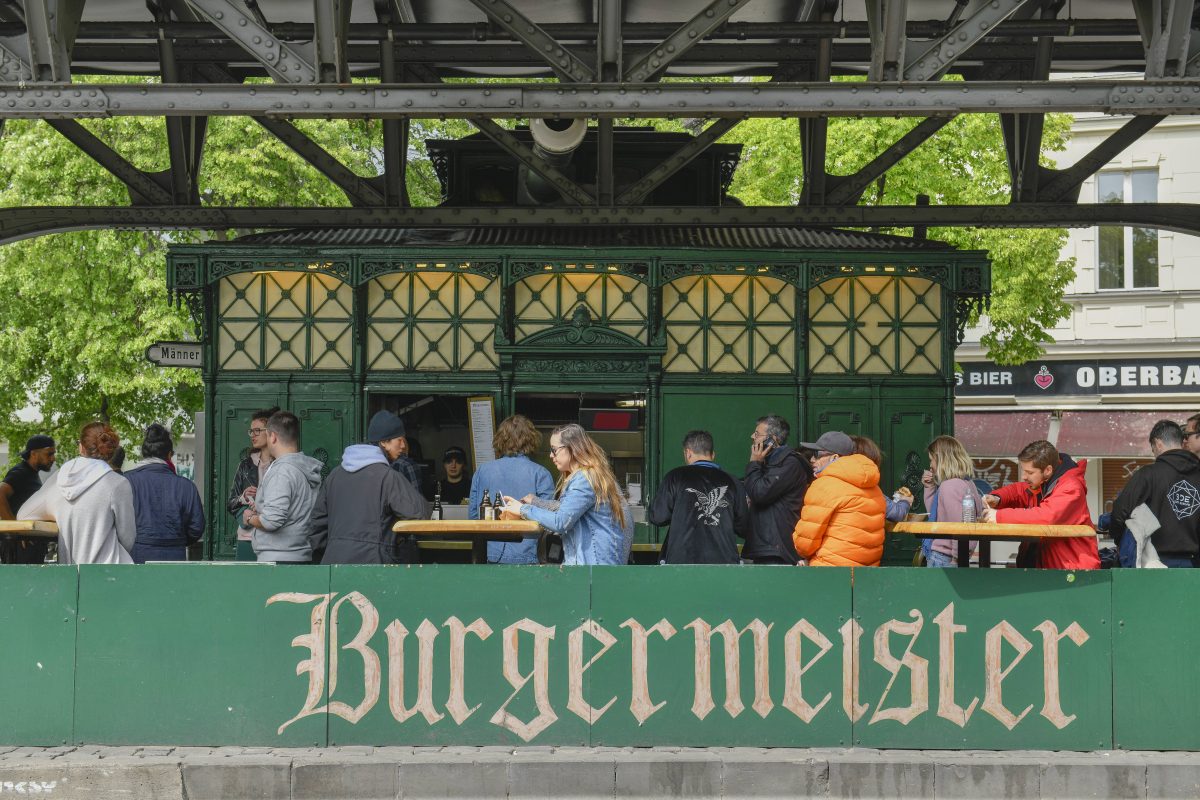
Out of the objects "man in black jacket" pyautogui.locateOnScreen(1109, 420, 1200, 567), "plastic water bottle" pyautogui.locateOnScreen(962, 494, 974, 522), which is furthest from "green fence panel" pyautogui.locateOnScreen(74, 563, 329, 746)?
"man in black jacket" pyautogui.locateOnScreen(1109, 420, 1200, 567)

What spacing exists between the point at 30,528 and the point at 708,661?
4.46 m

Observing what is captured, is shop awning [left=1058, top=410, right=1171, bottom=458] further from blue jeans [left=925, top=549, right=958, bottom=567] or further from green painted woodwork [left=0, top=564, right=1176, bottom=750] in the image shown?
green painted woodwork [left=0, top=564, right=1176, bottom=750]

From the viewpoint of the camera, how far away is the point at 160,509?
10.3 metres

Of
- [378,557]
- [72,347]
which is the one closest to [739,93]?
[378,557]

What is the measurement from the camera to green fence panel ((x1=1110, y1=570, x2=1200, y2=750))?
27.6ft

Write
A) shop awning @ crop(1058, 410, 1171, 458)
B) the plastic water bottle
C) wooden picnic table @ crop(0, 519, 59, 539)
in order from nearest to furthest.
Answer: wooden picnic table @ crop(0, 519, 59, 539)
the plastic water bottle
shop awning @ crop(1058, 410, 1171, 458)

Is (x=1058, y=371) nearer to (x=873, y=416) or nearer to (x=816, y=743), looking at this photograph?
(x=873, y=416)

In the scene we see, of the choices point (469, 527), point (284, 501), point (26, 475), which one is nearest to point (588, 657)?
point (469, 527)

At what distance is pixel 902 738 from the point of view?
27.8 feet

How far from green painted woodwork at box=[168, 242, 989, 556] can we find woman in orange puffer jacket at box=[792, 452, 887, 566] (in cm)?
566

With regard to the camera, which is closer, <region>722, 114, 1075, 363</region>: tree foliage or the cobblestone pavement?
the cobblestone pavement

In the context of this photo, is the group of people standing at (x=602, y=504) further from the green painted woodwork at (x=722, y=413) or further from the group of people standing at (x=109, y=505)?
the green painted woodwork at (x=722, y=413)

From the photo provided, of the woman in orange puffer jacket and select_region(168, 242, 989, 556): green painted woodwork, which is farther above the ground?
select_region(168, 242, 989, 556): green painted woodwork

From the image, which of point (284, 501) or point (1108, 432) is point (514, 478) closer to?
point (284, 501)
